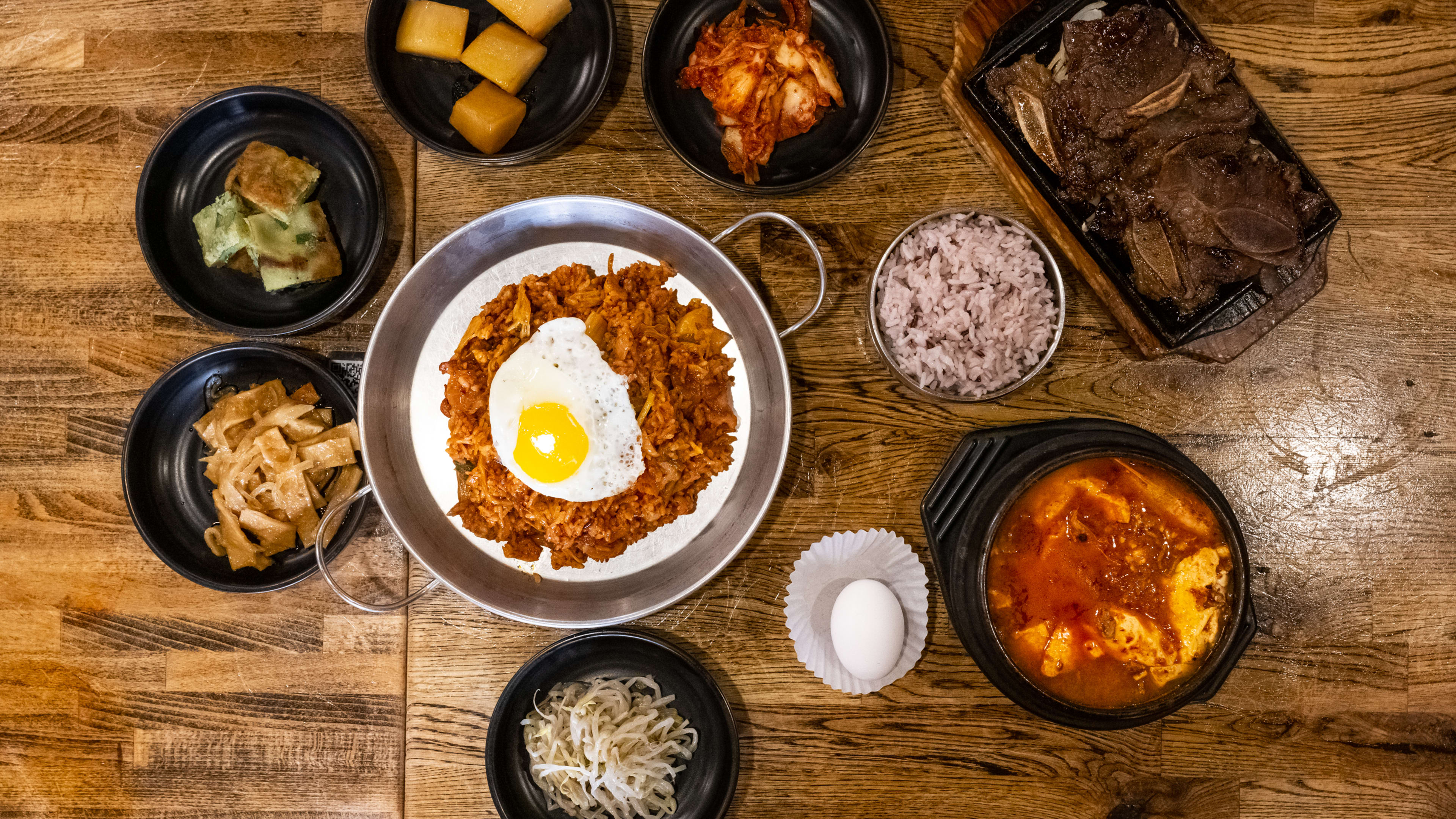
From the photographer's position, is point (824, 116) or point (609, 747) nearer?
Answer: point (609, 747)

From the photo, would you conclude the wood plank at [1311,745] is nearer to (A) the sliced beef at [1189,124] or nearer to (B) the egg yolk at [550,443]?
(A) the sliced beef at [1189,124]

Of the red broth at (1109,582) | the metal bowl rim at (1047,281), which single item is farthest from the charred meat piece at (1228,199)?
the red broth at (1109,582)

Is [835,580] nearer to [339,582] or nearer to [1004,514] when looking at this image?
[1004,514]

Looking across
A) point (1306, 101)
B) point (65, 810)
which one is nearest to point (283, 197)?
point (65, 810)

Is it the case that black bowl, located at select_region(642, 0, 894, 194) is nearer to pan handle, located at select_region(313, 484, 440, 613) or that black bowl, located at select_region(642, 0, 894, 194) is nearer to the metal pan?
the metal pan

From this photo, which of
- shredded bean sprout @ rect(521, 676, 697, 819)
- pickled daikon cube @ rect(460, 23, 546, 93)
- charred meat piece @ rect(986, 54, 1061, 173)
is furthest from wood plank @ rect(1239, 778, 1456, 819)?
pickled daikon cube @ rect(460, 23, 546, 93)

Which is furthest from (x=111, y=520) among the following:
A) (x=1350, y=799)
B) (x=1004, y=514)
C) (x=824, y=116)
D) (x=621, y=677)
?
(x=1350, y=799)

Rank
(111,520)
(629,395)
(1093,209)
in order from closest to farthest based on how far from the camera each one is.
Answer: (629,395) < (1093,209) < (111,520)

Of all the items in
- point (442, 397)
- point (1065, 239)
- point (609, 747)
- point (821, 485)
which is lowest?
point (609, 747)
